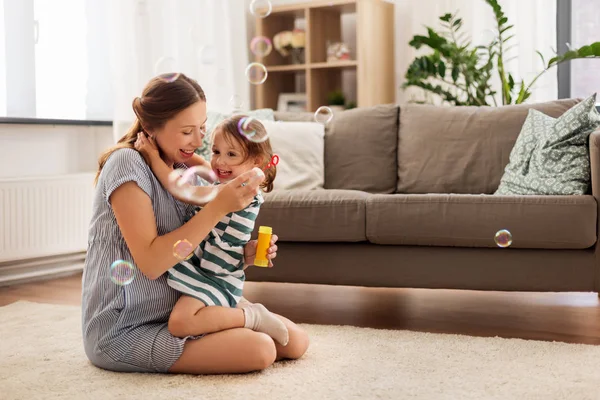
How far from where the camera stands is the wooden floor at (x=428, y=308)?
2.46 metres

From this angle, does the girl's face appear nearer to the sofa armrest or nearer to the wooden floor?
the wooden floor

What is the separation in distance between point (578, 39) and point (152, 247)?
335 cm

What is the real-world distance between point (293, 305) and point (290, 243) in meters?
0.35

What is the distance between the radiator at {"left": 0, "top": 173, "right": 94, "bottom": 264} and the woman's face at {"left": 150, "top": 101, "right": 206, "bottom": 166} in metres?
1.91

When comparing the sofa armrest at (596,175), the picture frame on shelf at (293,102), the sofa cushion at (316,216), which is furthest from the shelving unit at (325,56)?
the sofa armrest at (596,175)

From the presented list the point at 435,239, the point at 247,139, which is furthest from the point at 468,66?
the point at 247,139

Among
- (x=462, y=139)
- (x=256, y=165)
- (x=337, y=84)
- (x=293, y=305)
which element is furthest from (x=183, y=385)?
(x=337, y=84)

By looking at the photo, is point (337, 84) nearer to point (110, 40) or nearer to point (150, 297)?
point (110, 40)

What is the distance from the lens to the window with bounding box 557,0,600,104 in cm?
425

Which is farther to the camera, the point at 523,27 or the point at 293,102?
the point at 293,102

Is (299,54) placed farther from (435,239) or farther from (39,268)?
(435,239)

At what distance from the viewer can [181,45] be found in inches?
169

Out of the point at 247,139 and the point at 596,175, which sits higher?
the point at 247,139

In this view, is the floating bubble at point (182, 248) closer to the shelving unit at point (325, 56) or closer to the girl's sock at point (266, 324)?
the girl's sock at point (266, 324)
